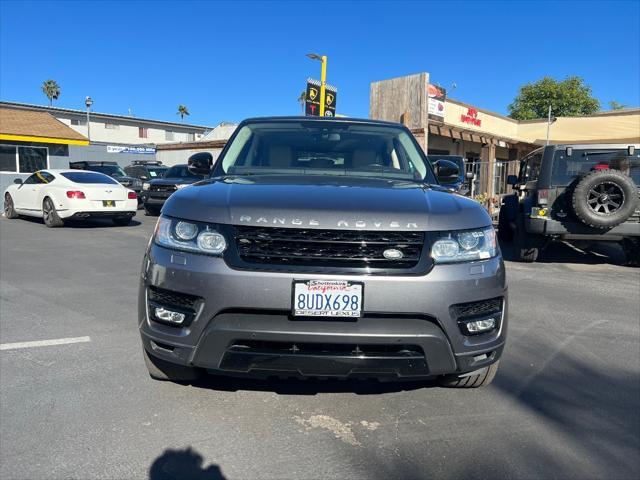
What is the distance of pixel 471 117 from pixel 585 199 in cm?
1653


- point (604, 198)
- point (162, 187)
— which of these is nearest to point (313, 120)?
point (604, 198)

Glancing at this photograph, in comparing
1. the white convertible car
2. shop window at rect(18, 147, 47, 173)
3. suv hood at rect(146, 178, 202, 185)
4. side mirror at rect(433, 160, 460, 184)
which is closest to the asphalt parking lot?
side mirror at rect(433, 160, 460, 184)

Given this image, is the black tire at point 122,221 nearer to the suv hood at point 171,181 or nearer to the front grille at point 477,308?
the suv hood at point 171,181

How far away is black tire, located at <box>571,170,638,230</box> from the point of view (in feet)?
24.2

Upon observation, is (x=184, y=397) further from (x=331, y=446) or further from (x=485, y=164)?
(x=485, y=164)

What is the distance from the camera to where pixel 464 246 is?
8.79 feet

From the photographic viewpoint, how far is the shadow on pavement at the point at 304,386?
3391mm

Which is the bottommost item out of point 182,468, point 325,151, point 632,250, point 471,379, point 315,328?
point 182,468

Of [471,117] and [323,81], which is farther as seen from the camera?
[471,117]

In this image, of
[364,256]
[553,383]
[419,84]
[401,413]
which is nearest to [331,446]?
[401,413]

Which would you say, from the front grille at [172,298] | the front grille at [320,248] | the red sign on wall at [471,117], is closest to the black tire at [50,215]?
the front grille at [172,298]

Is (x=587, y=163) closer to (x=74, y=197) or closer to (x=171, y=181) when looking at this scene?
(x=74, y=197)

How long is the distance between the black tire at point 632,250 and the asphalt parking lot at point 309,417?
3898mm

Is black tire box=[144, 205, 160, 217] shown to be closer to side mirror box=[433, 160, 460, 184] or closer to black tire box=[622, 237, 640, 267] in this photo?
black tire box=[622, 237, 640, 267]
